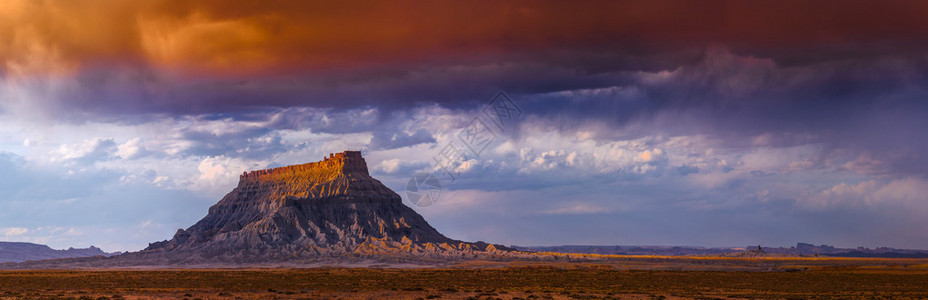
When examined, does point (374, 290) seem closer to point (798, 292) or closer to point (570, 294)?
point (570, 294)

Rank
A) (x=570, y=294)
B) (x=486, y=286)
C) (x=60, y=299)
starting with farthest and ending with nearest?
(x=486, y=286)
(x=570, y=294)
(x=60, y=299)

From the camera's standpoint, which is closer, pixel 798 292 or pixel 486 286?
pixel 798 292

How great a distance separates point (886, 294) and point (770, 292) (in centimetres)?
991

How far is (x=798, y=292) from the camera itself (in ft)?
250

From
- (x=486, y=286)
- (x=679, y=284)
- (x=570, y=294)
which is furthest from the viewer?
(x=679, y=284)

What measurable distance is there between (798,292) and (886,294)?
742 centimetres

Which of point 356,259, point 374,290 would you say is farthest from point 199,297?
point 356,259

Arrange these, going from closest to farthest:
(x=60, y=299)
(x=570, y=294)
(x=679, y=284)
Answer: (x=60, y=299) < (x=570, y=294) < (x=679, y=284)

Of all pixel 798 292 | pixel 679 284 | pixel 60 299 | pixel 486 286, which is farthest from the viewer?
pixel 679 284

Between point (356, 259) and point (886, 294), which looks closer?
point (886, 294)

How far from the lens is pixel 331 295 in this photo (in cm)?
6975

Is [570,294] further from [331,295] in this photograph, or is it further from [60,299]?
[60,299]

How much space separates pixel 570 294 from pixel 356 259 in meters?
123

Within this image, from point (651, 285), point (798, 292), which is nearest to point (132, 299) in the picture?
point (651, 285)
